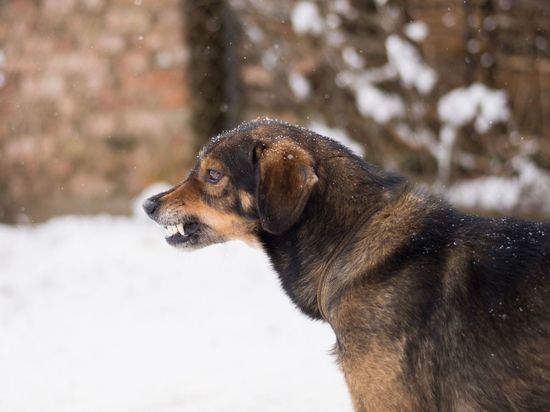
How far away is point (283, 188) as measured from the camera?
387cm

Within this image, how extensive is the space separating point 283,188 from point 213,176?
48 cm

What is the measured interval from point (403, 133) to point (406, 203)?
4679mm

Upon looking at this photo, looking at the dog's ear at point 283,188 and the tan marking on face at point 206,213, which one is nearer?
the dog's ear at point 283,188

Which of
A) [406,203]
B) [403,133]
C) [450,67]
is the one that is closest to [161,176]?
[403,133]

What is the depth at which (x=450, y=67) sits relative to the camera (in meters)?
8.47

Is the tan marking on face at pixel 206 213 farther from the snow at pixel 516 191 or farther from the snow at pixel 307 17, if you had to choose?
the snow at pixel 307 17

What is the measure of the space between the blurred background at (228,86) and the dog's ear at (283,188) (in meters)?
4.61

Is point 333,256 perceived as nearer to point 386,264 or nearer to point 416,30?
point 386,264

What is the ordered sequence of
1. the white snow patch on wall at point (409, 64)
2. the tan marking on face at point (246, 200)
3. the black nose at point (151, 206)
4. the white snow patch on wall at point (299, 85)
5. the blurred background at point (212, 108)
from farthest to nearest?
1. the white snow patch on wall at point (299, 85)
2. the white snow patch on wall at point (409, 64)
3. the blurred background at point (212, 108)
4. the black nose at point (151, 206)
5. the tan marking on face at point (246, 200)

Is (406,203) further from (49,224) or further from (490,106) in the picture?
(49,224)

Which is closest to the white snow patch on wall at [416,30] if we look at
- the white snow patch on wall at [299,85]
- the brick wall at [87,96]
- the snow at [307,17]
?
the snow at [307,17]

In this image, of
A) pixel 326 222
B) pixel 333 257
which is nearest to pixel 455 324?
pixel 333 257

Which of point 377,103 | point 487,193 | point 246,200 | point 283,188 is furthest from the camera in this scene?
point 377,103

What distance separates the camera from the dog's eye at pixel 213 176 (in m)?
4.21
